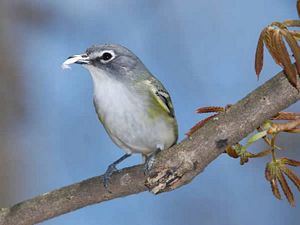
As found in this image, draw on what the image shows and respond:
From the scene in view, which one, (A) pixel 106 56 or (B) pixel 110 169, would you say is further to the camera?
(A) pixel 106 56

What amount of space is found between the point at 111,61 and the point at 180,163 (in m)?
1.13

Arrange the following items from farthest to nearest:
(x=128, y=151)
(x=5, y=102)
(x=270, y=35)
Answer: (x=5, y=102)
(x=128, y=151)
(x=270, y=35)

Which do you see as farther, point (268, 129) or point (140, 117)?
point (140, 117)

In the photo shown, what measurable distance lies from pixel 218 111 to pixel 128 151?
1296 mm

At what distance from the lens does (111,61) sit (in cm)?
286

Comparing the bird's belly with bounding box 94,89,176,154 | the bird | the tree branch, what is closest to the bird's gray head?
the bird

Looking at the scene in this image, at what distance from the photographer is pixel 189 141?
180 cm

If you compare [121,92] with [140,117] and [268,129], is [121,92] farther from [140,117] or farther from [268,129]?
[268,129]

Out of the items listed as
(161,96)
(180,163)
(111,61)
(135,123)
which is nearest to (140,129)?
(135,123)

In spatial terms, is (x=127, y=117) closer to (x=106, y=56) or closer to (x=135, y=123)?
(x=135, y=123)

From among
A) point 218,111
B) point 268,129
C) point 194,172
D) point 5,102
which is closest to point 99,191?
point 194,172

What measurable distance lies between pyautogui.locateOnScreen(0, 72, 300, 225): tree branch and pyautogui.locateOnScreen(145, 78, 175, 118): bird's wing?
69cm

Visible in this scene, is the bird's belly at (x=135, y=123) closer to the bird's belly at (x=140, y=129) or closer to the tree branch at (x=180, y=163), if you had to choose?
the bird's belly at (x=140, y=129)

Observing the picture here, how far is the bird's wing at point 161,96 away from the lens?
2781 millimetres
